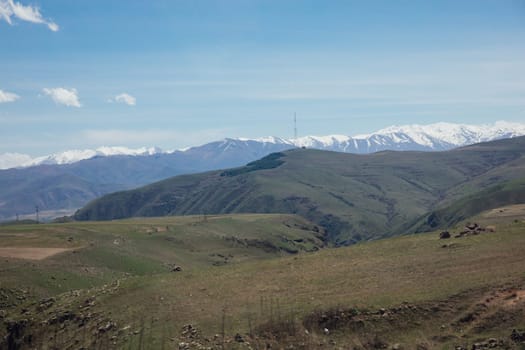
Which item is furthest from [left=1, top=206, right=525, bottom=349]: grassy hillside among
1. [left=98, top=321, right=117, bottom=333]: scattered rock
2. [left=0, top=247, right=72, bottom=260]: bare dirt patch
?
[left=0, top=247, right=72, bottom=260]: bare dirt patch

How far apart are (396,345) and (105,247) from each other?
7508cm

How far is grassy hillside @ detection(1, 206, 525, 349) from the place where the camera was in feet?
116

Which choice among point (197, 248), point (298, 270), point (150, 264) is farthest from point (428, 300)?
point (197, 248)

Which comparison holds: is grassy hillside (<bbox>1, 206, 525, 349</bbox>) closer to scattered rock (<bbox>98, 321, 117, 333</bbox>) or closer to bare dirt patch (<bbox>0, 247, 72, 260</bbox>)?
scattered rock (<bbox>98, 321, 117, 333</bbox>)

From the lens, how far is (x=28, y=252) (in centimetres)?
8875

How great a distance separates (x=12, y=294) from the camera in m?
58.1

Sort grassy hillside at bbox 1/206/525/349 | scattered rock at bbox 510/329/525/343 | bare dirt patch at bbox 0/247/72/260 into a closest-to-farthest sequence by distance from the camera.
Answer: scattered rock at bbox 510/329/525/343
grassy hillside at bbox 1/206/525/349
bare dirt patch at bbox 0/247/72/260

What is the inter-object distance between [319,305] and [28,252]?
2549 inches

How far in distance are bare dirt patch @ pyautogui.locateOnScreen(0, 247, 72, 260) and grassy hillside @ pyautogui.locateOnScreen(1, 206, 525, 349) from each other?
3380cm

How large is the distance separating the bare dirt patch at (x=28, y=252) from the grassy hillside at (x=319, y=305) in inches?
1331

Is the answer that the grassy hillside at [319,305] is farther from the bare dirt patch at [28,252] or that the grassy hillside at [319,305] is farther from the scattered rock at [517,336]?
the bare dirt patch at [28,252]

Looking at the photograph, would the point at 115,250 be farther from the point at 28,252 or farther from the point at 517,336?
the point at 517,336

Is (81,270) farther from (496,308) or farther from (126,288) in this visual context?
(496,308)

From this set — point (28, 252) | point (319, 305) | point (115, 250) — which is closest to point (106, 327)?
point (319, 305)
